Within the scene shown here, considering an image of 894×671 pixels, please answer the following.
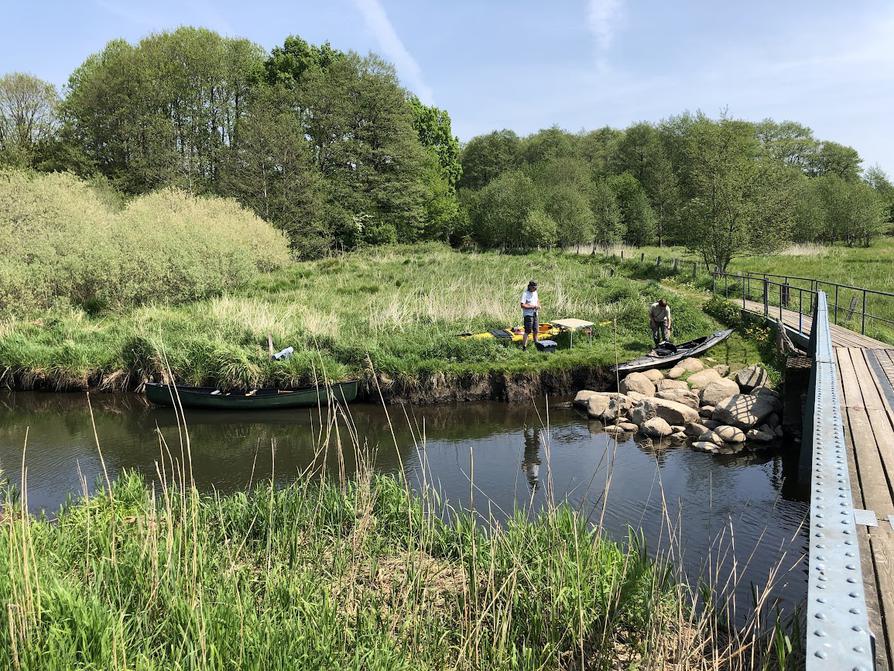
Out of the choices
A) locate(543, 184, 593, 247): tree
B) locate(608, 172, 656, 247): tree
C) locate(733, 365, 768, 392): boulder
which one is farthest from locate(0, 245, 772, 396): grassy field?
locate(608, 172, 656, 247): tree

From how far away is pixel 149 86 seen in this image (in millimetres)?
41031

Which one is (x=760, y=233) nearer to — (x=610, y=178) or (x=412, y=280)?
(x=412, y=280)

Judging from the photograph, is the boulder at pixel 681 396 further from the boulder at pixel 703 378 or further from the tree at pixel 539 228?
the tree at pixel 539 228

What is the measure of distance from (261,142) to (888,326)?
34.8 meters

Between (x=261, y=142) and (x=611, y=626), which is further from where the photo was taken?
(x=261, y=142)

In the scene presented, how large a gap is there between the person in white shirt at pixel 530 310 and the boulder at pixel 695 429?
5114 millimetres

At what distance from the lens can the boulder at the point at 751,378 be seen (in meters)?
14.3

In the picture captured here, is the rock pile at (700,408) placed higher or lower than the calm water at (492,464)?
higher

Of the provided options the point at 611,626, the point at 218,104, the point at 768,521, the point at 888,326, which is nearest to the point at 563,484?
the point at 768,521

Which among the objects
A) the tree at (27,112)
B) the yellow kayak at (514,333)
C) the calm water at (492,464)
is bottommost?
the calm water at (492,464)

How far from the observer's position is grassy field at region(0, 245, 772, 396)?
1606cm

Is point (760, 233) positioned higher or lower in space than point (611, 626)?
higher

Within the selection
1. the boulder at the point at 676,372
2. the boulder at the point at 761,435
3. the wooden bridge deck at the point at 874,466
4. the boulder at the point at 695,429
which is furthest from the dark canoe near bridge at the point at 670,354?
the wooden bridge deck at the point at 874,466

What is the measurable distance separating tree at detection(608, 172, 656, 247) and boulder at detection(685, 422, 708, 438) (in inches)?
1683
